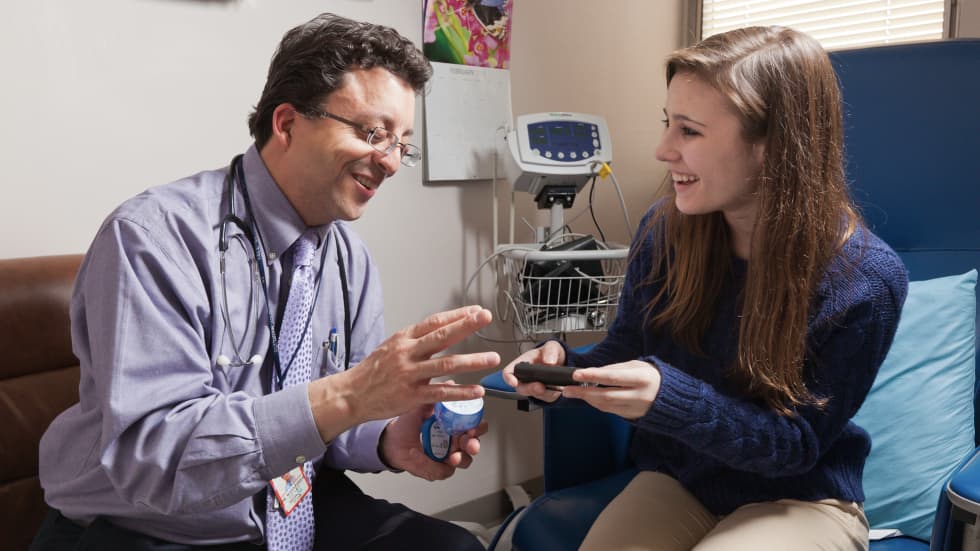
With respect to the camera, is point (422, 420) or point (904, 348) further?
point (904, 348)

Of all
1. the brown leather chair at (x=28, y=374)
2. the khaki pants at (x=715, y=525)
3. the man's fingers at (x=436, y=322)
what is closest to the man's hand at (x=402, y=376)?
the man's fingers at (x=436, y=322)

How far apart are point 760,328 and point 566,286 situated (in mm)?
817

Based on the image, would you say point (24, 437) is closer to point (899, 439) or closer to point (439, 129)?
point (439, 129)

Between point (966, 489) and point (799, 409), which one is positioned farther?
point (799, 409)

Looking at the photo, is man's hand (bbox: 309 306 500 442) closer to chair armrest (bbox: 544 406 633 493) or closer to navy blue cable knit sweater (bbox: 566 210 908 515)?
navy blue cable knit sweater (bbox: 566 210 908 515)

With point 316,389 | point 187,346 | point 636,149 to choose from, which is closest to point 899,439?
point 316,389

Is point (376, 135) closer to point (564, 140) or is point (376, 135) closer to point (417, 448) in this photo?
point (417, 448)

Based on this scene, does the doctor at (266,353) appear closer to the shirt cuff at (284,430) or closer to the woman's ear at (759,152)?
the shirt cuff at (284,430)

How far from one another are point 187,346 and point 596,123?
4.82 feet

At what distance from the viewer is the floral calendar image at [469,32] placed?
7.13 feet

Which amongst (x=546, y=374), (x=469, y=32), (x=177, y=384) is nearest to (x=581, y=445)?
(x=546, y=374)

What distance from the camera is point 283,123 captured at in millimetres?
1281

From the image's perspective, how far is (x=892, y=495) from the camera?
147 centimetres

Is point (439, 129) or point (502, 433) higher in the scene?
point (439, 129)
